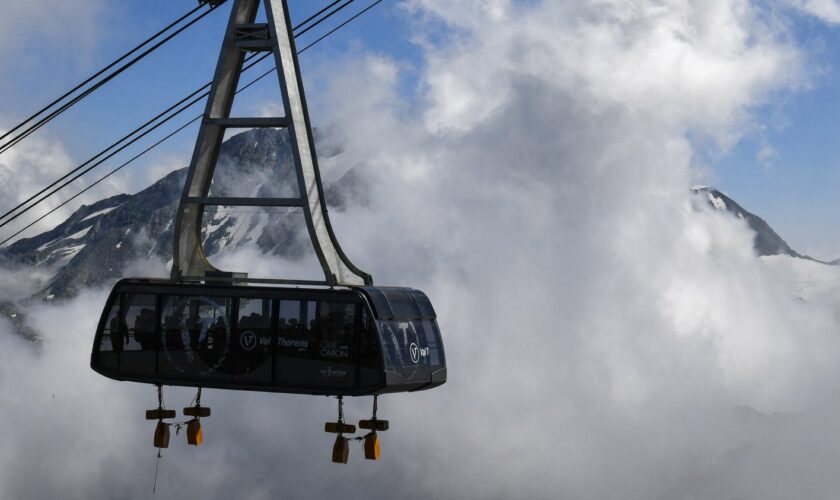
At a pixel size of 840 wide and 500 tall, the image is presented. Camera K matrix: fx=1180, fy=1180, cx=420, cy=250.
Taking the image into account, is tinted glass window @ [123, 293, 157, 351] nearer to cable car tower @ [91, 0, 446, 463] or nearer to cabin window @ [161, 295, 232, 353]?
cable car tower @ [91, 0, 446, 463]

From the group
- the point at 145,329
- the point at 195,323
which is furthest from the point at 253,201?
the point at 145,329

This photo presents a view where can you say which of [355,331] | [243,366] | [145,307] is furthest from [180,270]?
[355,331]

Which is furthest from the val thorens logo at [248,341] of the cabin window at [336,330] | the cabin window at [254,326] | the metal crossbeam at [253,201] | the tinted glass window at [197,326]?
the metal crossbeam at [253,201]

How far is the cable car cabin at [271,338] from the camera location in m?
39.0

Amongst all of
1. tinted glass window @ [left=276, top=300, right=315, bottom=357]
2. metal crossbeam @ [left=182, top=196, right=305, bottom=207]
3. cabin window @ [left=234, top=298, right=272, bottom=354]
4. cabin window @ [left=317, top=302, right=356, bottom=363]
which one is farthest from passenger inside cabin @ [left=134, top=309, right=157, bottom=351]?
cabin window @ [left=317, top=302, right=356, bottom=363]

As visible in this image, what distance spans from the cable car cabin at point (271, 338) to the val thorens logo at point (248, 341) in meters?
0.03

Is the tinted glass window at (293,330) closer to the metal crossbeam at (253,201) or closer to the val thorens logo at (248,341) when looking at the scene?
the val thorens logo at (248,341)

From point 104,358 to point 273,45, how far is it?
12.8m

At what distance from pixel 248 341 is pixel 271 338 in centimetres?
88

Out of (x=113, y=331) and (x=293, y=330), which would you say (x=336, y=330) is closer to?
(x=293, y=330)

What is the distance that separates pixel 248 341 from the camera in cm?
4034

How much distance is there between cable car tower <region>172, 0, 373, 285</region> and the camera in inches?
1615

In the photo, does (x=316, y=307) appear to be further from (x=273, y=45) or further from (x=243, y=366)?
(x=273, y=45)

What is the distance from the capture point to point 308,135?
139 ft
